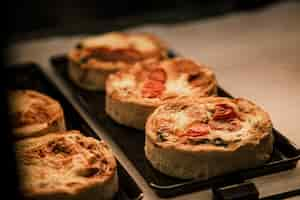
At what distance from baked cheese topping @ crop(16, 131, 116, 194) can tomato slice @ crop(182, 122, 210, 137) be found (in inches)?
9.5

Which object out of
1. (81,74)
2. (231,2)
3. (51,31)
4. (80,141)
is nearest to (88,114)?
(81,74)

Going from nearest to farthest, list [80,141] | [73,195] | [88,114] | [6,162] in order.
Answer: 1. [6,162]
2. [73,195]
3. [80,141]
4. [88,114]

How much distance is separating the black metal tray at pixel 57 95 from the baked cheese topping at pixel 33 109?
0.09 metres

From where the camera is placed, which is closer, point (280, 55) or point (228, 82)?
→ point (228, 82)

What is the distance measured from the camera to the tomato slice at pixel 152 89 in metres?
2.12

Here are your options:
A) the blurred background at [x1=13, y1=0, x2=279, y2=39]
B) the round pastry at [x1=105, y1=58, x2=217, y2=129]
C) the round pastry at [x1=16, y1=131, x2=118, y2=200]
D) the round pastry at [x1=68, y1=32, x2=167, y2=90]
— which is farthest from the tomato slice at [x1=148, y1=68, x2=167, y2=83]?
the blurred background at [x1=13, y1=0, x2=279, y2=39]

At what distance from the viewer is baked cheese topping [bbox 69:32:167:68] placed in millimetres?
2457

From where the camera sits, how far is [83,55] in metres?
2.48

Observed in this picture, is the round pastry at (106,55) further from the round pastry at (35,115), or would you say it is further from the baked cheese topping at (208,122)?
the baked cheese topping at (208,122)

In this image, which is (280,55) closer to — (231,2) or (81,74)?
(231,2)

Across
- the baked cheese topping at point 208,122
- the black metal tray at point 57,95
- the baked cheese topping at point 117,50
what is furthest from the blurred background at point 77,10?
the baked cheese topping at point 208,122

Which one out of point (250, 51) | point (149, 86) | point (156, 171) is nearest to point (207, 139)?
point (156, 171)

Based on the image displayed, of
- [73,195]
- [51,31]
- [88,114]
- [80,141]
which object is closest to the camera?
[73,195]

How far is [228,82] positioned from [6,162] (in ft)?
4.93
